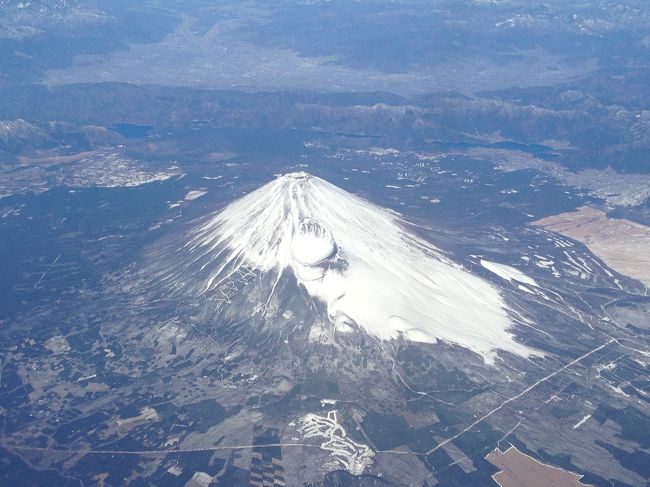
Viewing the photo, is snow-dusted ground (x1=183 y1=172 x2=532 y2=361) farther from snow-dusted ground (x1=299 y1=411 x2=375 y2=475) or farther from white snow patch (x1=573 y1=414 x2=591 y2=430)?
snow-dusted ground (x1=299 y1=411 x2=375 y2=475)

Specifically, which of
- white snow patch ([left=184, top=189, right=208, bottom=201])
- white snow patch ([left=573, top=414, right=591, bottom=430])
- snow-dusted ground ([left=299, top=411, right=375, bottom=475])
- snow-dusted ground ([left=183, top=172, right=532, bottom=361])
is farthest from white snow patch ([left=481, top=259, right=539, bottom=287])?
white snow patch ([left=184, top=189, right=208, bottom=201])

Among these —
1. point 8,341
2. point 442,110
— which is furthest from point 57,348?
point 442,110

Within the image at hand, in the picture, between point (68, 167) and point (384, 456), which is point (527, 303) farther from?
point (68, 167)

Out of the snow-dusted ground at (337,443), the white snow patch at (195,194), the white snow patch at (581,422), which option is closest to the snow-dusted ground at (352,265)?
the white snow patch at (581,422)

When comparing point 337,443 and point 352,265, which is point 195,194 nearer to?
point 352,265

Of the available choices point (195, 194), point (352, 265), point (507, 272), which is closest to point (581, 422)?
point (352, 265)

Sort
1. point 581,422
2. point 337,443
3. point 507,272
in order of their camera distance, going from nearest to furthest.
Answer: point 337,443 < point 581,422 < point 507,272
